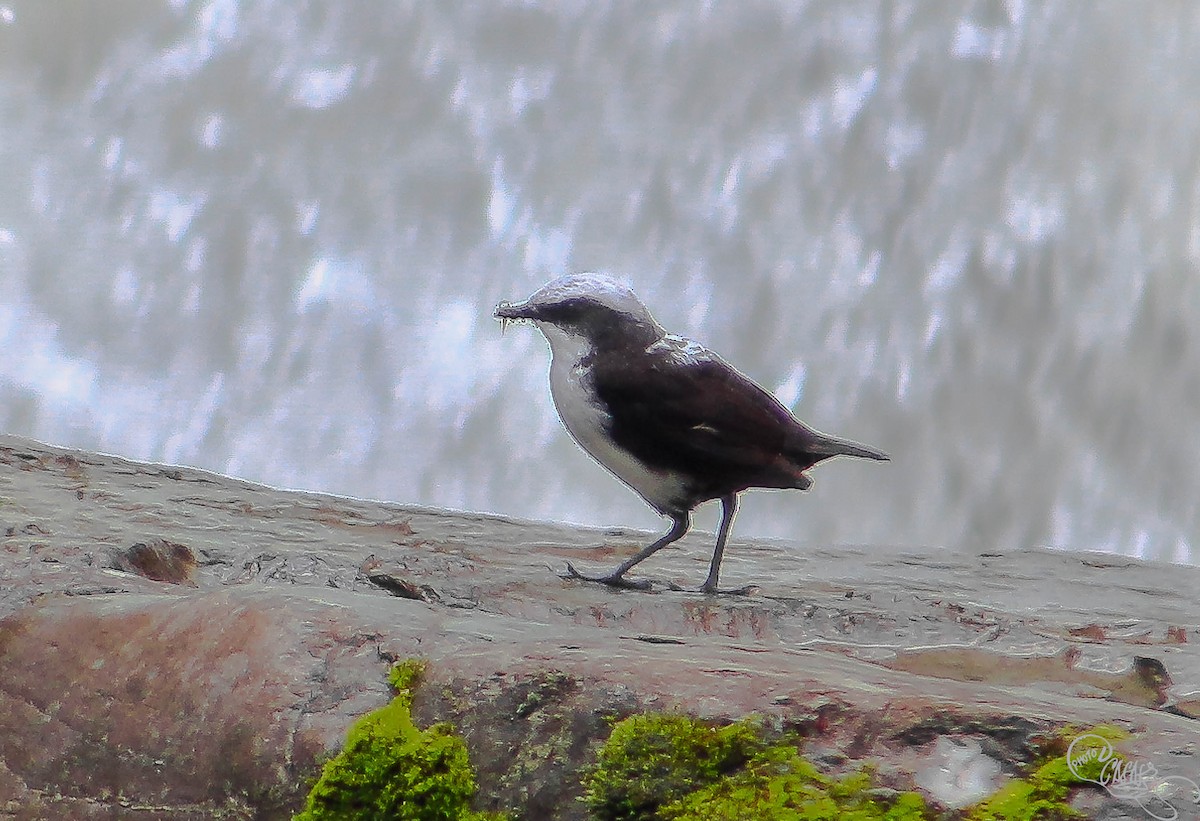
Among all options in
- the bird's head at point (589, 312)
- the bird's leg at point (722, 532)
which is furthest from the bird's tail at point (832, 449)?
the bird's head at point (589, 312)

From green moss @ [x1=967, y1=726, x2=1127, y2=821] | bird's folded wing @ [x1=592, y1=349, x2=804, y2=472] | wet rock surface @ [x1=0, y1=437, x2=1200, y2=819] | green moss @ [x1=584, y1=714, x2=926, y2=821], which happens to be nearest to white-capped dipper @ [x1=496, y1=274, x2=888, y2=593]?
bird's folded wing @ [x1=592, y1=349, x2=804, y2=472]

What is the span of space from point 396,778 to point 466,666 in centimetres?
19

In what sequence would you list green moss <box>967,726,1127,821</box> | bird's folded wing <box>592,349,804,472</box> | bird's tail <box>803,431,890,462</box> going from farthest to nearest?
bird's tail <box>803,431,890,462</box>, bird's folded wing <box>592,349,804,472</box>, green moss <box>967,726,1127,821</box>

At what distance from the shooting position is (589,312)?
2660 millimetres

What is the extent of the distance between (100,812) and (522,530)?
2.22 m

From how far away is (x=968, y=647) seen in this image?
101 inches

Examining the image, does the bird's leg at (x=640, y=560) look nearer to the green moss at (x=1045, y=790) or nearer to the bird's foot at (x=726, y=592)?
the bird's foot at (x=726, y=592)

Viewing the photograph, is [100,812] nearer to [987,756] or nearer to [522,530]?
[987,756]

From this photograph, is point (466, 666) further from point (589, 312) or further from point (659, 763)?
point (589, 312)

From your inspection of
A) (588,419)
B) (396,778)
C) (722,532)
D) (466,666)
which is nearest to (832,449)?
Answer: (722,532)

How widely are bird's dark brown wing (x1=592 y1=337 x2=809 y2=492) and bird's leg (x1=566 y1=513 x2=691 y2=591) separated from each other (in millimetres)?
146

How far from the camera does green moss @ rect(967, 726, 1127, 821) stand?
1.39 metres

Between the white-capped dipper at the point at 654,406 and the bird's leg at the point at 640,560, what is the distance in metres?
0.02

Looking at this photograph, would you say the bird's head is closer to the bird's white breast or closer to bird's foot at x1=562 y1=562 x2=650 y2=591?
the bird's white breast
